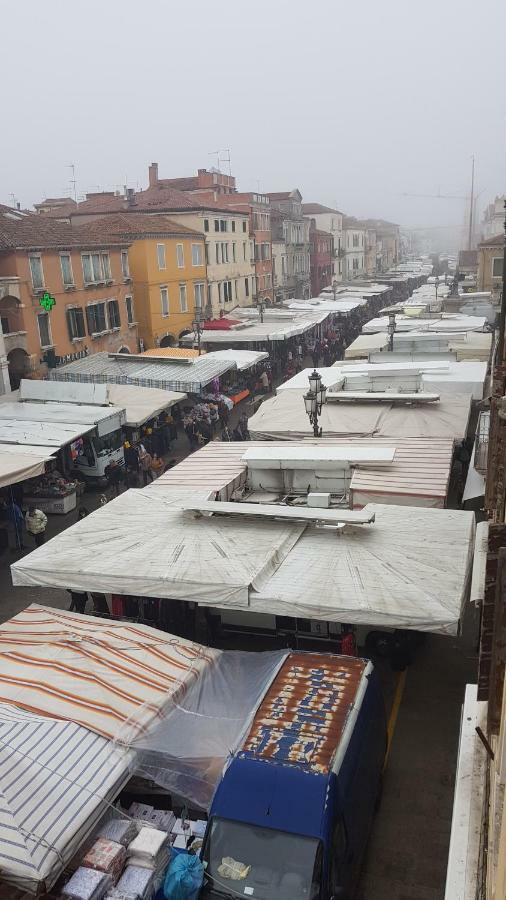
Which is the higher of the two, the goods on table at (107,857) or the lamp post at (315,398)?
the lamp post at (315,398)

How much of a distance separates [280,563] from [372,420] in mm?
7066

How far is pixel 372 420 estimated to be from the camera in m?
16.0

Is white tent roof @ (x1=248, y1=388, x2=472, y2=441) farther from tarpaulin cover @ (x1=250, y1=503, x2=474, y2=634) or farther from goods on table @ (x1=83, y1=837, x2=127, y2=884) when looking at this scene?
goods on table @ (x1=83, y1=837, x2=127, y2=884)

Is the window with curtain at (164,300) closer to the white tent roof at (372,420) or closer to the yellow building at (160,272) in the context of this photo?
the yellow building at (160,272)

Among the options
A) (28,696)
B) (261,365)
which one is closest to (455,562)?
(28,696)

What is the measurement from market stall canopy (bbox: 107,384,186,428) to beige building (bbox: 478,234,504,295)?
90.8ft

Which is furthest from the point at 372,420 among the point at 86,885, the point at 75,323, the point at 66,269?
the point at 66,269

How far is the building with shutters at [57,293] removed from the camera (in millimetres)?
25062

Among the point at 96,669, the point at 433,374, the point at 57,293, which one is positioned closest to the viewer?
the point at 96,669

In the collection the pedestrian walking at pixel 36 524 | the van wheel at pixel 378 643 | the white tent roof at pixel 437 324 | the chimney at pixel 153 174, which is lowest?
the van wheel at pixel 378 643

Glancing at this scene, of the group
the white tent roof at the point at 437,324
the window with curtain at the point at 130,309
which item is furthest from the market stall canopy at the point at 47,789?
the window with curtain at the point at 130,309

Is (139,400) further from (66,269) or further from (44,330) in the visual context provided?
(66,269)

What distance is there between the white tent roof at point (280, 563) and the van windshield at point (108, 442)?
27.3 feet

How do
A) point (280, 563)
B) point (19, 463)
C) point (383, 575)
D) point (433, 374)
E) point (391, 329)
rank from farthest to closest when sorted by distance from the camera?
point (391, 329) < point (433, 374) < point (19, 463) < point (280, 563) < point (383, 575)
